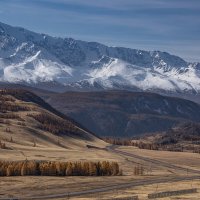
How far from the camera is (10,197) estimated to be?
16012 centimetres

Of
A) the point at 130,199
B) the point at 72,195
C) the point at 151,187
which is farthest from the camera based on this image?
the point at 151,187

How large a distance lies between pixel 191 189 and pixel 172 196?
50.8 ft

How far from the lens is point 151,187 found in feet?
634

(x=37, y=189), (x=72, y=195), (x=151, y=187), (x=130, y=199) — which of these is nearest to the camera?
(x=130, y=199)

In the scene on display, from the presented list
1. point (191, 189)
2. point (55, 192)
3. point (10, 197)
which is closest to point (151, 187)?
point (191, 189)

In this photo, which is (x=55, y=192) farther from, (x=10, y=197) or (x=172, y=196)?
(x=172, y=196)

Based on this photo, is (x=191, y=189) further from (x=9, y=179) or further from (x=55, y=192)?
(x=9, y=179)

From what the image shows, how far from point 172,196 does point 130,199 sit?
763 inches

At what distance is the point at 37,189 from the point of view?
582 feet

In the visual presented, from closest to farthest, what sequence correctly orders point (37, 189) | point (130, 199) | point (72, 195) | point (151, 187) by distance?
point (130, 199), point (72, 195), point (37, 189), point (151, 187)

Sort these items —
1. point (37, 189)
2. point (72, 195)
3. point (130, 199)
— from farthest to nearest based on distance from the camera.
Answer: point (37, 189), point (72, 195), point (130, 199)

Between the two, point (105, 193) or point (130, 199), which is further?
point (105, 193)

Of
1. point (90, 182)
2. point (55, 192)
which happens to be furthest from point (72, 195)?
point (90, 182)

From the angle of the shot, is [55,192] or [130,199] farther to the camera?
[55,192]
